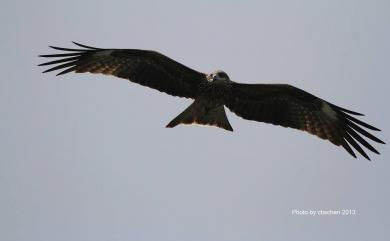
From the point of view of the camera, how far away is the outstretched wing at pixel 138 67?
9.42m

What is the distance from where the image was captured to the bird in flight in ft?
30.4

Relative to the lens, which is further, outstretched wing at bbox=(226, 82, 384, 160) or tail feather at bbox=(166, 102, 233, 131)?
outstretched wing at bbox=(226, 82, 384, 160)

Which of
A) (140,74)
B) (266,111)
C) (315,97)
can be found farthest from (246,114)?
(140,74)

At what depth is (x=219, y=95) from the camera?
9273mm

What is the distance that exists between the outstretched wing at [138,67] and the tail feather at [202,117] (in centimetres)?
32

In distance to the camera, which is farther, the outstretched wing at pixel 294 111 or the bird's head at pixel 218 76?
the outstretched wing at pixel 294 111

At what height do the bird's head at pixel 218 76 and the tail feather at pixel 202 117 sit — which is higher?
the bird's head at pixel 218 76

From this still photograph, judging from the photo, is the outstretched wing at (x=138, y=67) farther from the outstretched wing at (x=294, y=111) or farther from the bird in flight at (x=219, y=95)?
the outstretched wing at (x=294, y=111)

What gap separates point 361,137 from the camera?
30.6ft

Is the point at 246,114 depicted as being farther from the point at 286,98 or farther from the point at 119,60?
the point at 119,60

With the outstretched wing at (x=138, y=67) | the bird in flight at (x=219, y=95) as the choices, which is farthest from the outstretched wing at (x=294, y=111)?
the outstretched wing at (x=138, y=67)

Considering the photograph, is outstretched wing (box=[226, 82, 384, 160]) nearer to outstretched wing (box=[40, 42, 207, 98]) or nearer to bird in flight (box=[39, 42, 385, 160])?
bird in flight (box=[39, 42, 385, 160])

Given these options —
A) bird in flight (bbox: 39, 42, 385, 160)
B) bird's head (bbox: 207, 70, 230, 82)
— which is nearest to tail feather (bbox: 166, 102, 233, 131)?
bird in flight (bbox: 39, 42, 385, 160)

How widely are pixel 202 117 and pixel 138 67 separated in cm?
136
